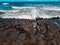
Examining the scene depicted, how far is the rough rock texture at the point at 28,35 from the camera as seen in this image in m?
7.45

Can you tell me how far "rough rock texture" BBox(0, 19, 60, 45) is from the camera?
24.5 ft

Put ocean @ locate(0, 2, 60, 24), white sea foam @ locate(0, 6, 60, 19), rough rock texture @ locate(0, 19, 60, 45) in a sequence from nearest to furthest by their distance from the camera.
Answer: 1. rough rock texture @ locate(0, 19, 60, 45)
2. white sea foam @ locate(0, 6, 60, 19)
3. ocean @ locate(0, 2, 60, 24)

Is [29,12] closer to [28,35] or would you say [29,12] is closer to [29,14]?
[29,14]

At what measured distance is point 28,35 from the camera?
7809 millimetres

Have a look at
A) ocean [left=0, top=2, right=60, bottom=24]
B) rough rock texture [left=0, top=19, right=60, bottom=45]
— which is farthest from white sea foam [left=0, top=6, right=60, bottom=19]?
rough rock texture [left=0, top=19, right=60, bottom=45]

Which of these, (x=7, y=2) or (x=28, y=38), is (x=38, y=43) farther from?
(x=7, y=2)

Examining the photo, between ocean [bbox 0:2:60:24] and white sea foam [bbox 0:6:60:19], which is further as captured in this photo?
ocean [bbox 0:2:60:24]

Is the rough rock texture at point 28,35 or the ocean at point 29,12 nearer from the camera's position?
the rough rock texture at point 28,35

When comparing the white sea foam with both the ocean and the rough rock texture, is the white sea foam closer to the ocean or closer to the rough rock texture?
the ocean

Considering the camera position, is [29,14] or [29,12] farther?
[29,12]

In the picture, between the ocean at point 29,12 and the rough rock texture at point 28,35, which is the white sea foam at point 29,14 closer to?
the ocean at point 29,12

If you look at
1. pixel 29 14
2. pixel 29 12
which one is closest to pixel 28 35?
pixel 29 14

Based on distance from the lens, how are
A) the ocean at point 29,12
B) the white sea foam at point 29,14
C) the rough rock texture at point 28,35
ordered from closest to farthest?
the rough rock texture at point 28,35 < the white sea foam at point 29,14 < the ocean at point 29,12

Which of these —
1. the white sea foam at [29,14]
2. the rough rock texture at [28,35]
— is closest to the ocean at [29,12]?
the white sea foam at [29,14]
